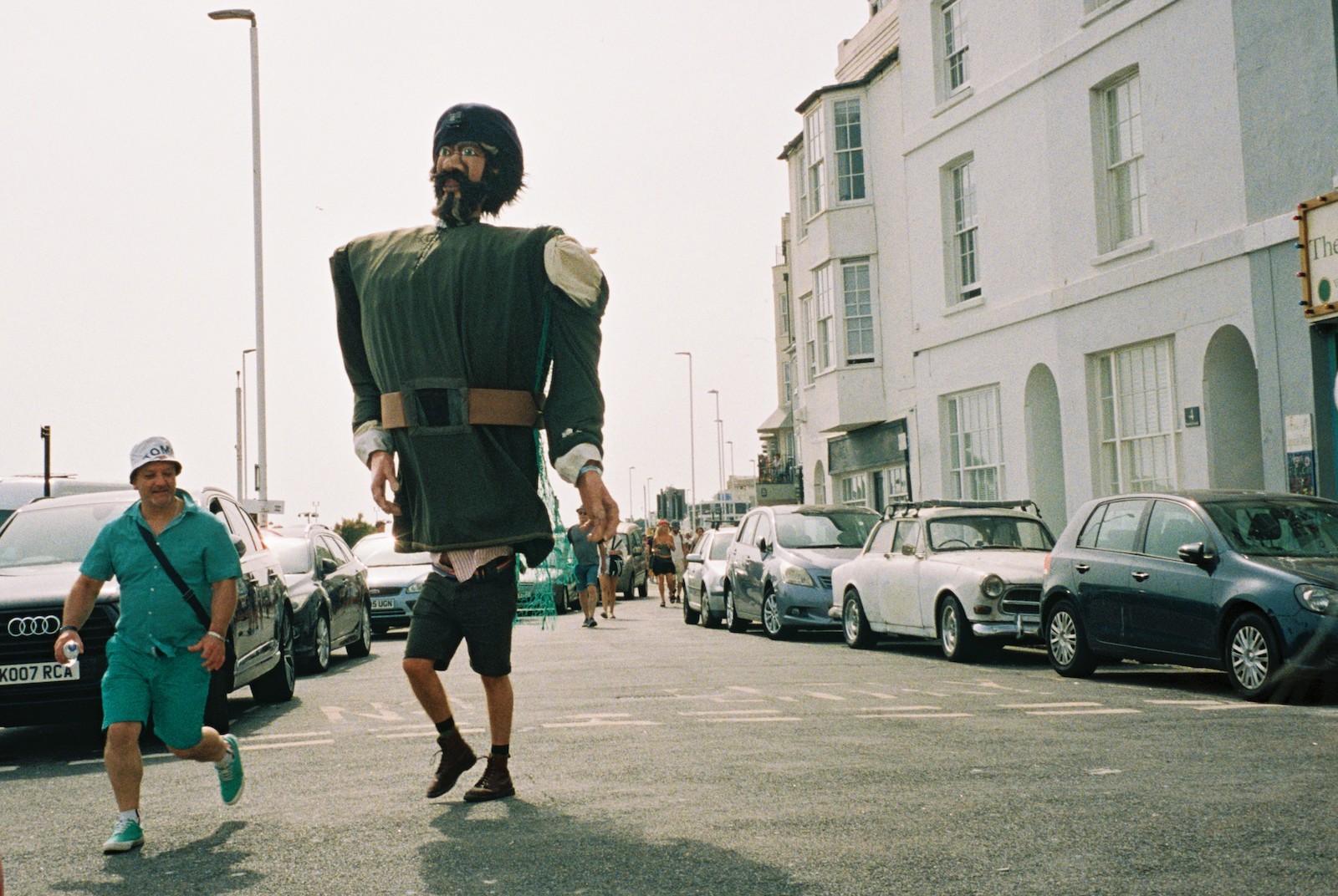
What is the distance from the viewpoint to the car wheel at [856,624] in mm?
17406

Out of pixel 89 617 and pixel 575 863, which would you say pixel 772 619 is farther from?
pixel 575 863

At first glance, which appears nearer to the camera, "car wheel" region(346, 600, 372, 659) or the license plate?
the license plate

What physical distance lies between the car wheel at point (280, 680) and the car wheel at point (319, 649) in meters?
2.84

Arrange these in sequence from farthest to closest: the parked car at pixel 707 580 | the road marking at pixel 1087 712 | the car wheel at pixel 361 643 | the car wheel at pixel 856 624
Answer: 1. the parked car at pixel 707 580
2. the car wheel at pixel 361 643
3. the car wheel at pixel 856 624
4. the road marking at pixel 1087 712

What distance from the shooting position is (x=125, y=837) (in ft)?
18.9

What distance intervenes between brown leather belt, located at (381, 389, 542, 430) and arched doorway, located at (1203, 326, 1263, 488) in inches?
568

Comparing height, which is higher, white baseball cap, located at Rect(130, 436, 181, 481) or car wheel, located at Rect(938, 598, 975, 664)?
white baseball cap, located at Rect(130, 436, 181, 481)

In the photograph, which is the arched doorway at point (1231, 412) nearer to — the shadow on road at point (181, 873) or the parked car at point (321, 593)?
the parked car at point (321, 593)

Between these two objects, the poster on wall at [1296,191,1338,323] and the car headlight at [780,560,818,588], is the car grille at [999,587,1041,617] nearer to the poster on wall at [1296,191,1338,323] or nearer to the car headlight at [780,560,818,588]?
the poster on wall at [1296,191,1338,323]

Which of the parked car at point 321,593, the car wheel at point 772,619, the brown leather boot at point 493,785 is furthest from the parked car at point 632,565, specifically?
the brown leather boot at point 493,785

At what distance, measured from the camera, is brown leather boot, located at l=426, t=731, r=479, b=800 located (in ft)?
20.0

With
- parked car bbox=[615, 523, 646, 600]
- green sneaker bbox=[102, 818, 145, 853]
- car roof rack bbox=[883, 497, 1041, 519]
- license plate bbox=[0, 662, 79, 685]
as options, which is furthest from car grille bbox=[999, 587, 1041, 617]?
parked car bbox=[615, 523, 646, 600]

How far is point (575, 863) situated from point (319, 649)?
35.5 feet

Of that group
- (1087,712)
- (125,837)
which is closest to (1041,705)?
(1087,712)
